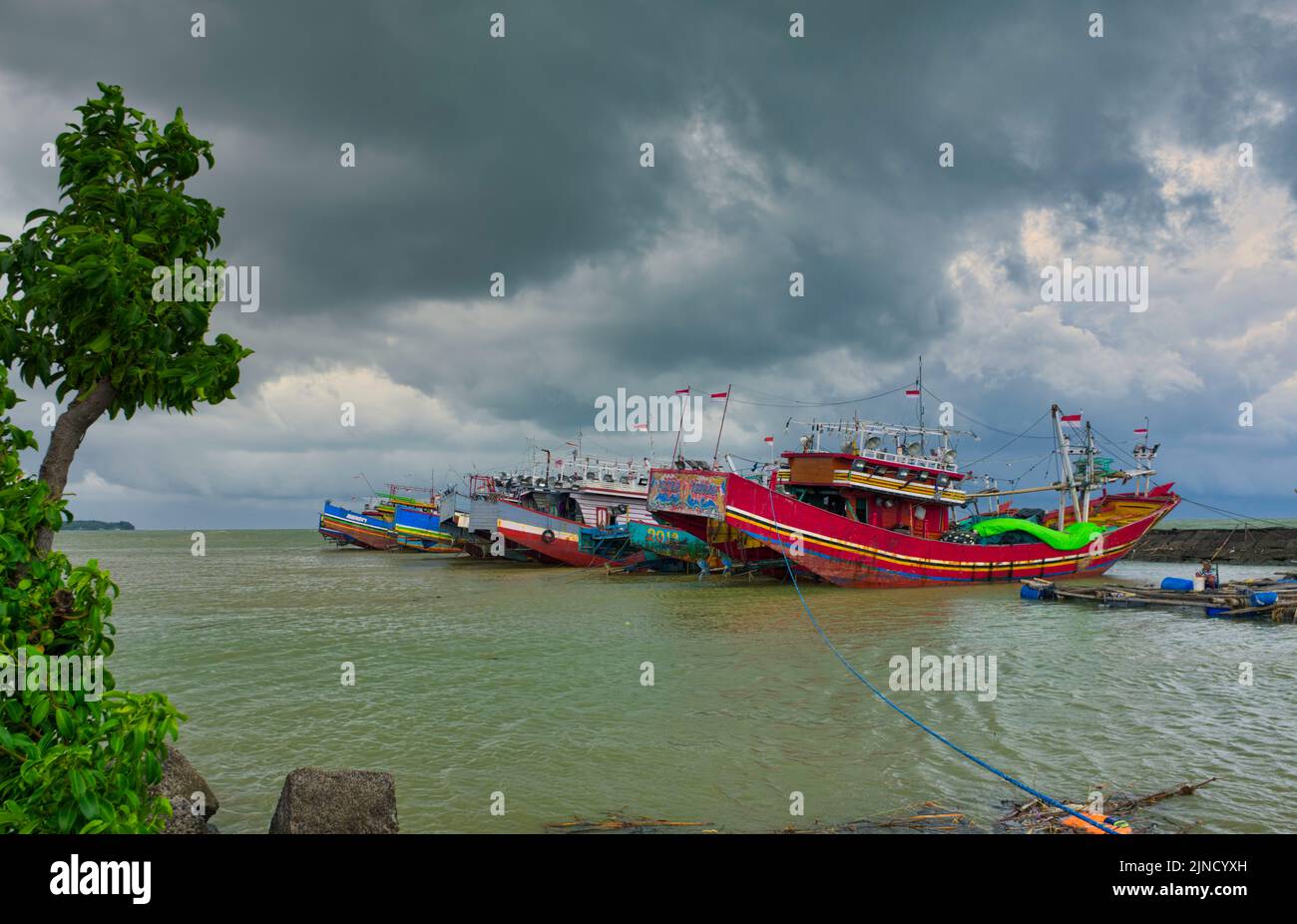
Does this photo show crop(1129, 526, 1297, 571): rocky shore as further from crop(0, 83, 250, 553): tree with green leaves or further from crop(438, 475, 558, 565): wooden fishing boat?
crop(0, 83, 250, 553): tree with green leaves

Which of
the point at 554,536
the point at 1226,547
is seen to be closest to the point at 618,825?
the point at 554,536

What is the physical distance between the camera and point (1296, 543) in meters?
57.4

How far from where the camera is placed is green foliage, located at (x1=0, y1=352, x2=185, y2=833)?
110 inches

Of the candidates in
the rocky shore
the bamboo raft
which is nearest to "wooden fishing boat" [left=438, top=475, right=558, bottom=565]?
the bamboo raft

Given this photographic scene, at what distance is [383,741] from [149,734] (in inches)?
301

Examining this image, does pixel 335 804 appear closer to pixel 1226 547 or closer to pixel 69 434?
pixel 69 434

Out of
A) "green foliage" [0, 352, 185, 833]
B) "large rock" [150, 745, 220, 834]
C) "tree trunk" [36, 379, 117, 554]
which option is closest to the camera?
"green foliage" [0, 352, 185, 833]

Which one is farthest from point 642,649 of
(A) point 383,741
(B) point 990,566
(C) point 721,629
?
(B) point 990,566

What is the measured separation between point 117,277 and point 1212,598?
28245 millimetres

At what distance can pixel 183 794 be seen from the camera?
22.2ft

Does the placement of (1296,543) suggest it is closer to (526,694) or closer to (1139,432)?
(1139,432)

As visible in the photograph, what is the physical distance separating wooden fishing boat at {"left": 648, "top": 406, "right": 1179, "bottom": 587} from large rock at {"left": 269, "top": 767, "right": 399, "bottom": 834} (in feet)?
81.9

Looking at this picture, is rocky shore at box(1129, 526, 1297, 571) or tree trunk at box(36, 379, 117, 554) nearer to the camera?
tree trunk at box(36, 379, 117, 554)

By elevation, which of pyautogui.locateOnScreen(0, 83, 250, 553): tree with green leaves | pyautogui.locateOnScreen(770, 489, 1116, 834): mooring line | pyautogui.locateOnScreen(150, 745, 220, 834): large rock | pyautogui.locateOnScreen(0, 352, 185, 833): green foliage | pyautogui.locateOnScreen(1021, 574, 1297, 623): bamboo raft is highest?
pyautogui.locateOnScreen(0, 83, 250, 553): tree with green leaves
